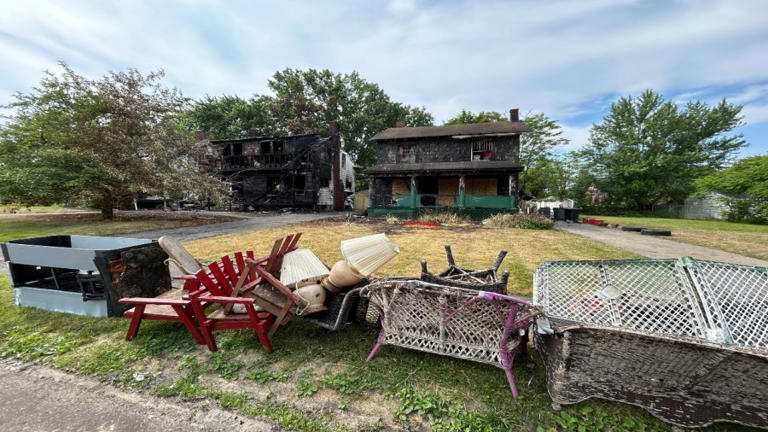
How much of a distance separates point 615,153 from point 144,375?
122ft

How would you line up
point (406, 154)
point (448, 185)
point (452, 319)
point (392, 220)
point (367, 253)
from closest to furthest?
point (452, 319) → point (367, 253) → point (392, 220) → point (448, 185) → point (406, 154)

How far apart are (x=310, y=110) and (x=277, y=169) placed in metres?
Result: 12.3

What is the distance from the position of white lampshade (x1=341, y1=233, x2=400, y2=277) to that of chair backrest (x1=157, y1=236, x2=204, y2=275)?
2.03 meters

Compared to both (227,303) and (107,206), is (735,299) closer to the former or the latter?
(227,303)

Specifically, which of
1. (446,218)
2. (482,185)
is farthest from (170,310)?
(482,185)

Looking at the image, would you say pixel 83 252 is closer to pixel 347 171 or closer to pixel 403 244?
pixel 403 244

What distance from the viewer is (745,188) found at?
18609 mm

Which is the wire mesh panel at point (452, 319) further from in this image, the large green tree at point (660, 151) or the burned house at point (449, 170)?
the large green tree at point (660, 151)

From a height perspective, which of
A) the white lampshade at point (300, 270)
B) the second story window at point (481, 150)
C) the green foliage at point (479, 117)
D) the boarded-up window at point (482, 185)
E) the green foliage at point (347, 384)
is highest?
the green foliage at point (479, 117)

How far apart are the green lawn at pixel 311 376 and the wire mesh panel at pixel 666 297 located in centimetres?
63

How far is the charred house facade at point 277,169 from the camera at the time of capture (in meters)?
24.9

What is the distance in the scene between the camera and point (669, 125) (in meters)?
27.1

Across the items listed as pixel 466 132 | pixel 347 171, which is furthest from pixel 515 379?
pixel 347 171

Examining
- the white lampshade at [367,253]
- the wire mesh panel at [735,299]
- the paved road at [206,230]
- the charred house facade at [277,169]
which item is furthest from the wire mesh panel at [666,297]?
the charred house facade at [277,169]
